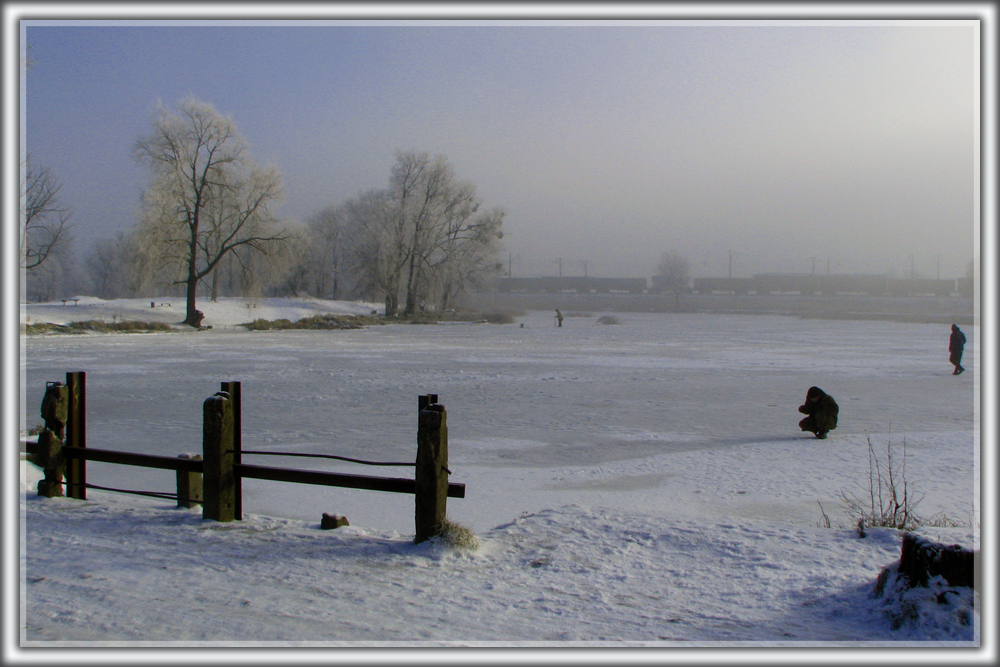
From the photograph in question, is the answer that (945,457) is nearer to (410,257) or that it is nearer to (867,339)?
(867,339)

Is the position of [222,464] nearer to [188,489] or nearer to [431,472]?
[188,489]

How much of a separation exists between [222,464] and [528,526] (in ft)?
8.20

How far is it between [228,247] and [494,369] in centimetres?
3036

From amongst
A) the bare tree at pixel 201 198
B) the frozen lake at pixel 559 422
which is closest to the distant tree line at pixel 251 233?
the bare tree at pixel 201 198

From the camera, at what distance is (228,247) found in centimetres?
4516

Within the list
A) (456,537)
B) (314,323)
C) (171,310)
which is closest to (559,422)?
(456,537)

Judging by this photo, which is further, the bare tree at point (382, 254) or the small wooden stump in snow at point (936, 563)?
the bare tree at point (382, 254)

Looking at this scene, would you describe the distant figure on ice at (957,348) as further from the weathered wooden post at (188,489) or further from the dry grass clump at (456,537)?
the weathered wooden post at (188,489)

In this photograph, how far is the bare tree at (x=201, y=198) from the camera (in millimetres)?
44375

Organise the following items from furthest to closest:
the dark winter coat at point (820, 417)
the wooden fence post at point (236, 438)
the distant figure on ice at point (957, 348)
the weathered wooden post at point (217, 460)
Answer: the distant figure on ice at point (957, 348), the dark winter coat at point (820, 417), the wooden fence post at point (236, 438), the weathered wooden post at point (217, 460)

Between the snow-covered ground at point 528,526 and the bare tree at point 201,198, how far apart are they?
29.0m

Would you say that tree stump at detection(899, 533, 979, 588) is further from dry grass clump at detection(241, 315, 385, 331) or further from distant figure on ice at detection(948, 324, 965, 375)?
dry grass clump at detection(241, 315, 385, 331)

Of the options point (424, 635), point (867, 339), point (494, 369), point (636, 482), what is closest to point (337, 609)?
point (424, 635)

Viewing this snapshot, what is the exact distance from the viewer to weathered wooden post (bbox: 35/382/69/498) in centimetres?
641
